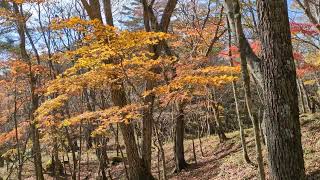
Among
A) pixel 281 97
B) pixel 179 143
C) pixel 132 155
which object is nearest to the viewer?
pixel 281 97

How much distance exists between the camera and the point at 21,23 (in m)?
14.9

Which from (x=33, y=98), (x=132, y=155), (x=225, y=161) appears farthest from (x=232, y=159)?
(x=33, y=98)

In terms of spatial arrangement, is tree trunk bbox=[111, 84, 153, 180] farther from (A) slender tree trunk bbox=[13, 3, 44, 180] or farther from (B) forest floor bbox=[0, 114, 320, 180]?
(A) slender tree trunk bbox=[13, 3, 44, 180]

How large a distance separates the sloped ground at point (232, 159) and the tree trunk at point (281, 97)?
433cm

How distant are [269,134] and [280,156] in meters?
0.26

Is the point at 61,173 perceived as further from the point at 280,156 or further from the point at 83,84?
the point at 280,156

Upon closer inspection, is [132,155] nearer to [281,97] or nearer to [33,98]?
[33,98]

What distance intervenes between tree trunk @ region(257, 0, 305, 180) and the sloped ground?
433cm

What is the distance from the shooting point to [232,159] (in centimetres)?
1270

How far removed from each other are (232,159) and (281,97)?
357 inches

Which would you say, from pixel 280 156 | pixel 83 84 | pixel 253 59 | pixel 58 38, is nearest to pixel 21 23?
pixel 58 38

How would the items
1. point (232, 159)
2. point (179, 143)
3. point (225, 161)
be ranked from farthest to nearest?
point (179, 143)
point (225, 161)
point (232, 159)

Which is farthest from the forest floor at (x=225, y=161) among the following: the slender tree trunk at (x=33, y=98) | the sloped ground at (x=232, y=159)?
the slender tree trunk at (x=33, y=98)

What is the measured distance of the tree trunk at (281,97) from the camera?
3982 millimetres
